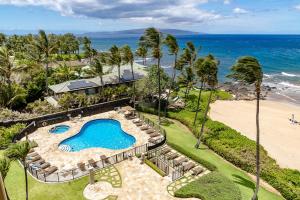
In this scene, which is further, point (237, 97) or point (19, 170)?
point (237, 97)

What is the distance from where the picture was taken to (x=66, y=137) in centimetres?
3062

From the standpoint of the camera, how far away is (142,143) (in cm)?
2931

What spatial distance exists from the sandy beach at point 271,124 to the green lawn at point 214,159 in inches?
213

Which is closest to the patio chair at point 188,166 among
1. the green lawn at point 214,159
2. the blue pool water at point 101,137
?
the green lawn at point 214,159

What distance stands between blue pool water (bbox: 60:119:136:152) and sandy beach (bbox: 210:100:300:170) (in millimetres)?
14946

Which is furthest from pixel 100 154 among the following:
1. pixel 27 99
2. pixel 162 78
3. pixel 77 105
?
pixel 27 99

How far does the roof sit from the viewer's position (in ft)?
132

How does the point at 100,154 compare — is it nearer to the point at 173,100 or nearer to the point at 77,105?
the point at 77,105

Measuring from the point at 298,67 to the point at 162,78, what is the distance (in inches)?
2740

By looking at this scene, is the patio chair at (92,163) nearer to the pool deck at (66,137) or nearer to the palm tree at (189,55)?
the pool deck at (66,137)

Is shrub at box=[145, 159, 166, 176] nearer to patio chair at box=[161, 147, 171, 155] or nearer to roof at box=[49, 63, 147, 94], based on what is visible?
patio chair at box=[161, 147, 171, 155]

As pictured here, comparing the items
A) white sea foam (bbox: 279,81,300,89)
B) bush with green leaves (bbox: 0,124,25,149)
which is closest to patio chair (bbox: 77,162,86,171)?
bush with green leaves (bbox: 0,124,25,149)

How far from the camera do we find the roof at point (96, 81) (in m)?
40.2

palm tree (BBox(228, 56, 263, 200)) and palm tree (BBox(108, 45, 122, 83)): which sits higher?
palm tree (BBox(228, 56, 263, 200))
